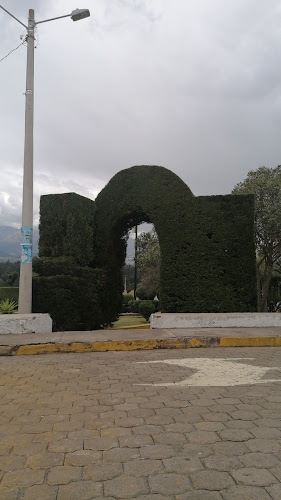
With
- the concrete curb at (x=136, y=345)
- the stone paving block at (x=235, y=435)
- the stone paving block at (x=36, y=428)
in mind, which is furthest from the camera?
the concrete curb at (x=136, y=345)

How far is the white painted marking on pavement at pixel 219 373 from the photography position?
4176mm

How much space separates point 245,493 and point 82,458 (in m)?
1.05

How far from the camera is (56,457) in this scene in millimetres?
2438

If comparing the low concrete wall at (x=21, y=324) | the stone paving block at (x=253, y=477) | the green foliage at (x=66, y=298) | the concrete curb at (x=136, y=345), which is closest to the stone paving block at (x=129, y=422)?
the stone paving block at (x=253, y=477)

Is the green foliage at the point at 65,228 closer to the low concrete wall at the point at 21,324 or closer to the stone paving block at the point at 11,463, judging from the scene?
the low concrete wall at the point at 21,324

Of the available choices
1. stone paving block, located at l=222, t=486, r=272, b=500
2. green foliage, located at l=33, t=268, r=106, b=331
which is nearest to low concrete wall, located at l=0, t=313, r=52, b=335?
green foliage, located at l=33, t=268, r=106, b=331

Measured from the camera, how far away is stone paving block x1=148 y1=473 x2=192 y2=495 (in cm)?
201

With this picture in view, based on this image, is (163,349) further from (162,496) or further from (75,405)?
(162,496)

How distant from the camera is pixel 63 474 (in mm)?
2215

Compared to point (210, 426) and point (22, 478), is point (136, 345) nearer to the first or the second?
point (210, 426)

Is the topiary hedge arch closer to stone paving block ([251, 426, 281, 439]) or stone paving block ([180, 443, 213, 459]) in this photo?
stone paving block ([251, 426, 281, 439])

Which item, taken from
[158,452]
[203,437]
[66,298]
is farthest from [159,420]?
[66,298]

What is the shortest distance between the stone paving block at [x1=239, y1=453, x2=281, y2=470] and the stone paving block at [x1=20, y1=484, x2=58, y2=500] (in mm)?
1166

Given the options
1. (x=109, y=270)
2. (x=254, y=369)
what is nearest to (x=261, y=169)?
(x=109, y=270)
